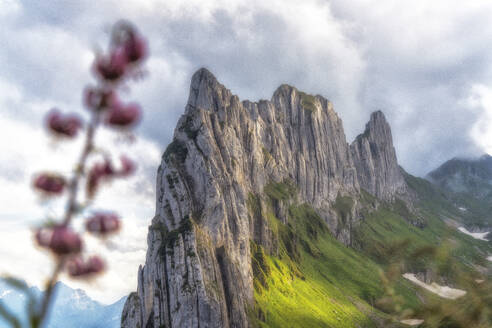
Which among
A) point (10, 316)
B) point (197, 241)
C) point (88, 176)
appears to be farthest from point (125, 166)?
point (197, 241)

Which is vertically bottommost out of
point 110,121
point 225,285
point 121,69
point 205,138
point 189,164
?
point 110,121

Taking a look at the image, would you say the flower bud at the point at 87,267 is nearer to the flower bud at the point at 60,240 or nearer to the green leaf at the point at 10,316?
the flower bud at the point at 60,240

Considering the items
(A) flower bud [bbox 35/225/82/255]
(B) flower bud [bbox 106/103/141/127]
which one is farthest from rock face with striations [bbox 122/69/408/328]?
(B) flower bud [bbox 106/103/141/127]

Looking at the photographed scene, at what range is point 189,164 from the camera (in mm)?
164500

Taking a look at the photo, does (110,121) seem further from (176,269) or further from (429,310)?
(176,269)

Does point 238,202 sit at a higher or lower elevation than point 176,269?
higher

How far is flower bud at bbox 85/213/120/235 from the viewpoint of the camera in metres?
4.34

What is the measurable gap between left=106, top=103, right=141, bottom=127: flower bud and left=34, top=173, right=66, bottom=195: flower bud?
94 centimetres

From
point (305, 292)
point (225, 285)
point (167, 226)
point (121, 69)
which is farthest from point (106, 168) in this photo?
point (305, 292)

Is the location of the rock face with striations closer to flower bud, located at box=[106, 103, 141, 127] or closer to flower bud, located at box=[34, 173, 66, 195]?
flower bud, located at box=[34, 173, 66, 195]

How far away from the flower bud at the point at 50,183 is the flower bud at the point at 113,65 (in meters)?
1.36

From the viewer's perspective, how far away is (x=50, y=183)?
4.15m

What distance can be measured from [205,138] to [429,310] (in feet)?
545

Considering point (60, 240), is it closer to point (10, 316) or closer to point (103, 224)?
point (103, 224)
